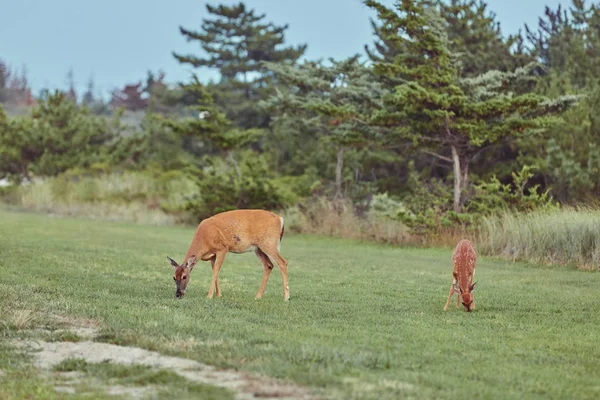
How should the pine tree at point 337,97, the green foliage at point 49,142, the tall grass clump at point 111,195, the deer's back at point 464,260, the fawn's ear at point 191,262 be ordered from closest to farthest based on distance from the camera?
the deer's back at point 464,260
the fawn's ear at point 191,262
the pine tree at point 337,97
the tall grass clump at point 111,195
the green foliage at point 49,142

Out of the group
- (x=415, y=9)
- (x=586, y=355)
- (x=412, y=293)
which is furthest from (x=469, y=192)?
(x=586, y=355)

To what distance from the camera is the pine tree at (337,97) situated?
27719 millimetres

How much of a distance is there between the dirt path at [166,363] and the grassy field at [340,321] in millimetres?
161

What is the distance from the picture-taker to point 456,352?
324 inches

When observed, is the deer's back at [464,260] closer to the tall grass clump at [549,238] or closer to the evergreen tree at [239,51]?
the tall grass clump at [549,238]

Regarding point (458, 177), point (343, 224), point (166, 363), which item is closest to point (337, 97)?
point (343, 224)

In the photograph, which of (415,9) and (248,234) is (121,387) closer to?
(248,234)

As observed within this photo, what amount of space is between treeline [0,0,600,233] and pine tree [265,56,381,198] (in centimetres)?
7

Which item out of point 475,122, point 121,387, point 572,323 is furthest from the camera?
point 475,122

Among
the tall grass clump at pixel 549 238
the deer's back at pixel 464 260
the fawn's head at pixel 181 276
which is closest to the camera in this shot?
the deer's back at pixel 464 260

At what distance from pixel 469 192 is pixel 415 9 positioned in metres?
5.69

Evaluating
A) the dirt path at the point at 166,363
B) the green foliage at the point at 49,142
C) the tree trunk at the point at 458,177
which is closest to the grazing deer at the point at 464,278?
the dirt path at the point at 166,363

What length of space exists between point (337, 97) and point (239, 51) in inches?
886

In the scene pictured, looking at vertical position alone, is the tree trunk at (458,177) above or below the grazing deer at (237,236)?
above
